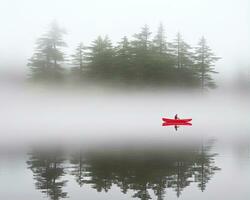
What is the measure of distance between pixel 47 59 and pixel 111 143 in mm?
10049

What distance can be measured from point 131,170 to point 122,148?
393 centimetres

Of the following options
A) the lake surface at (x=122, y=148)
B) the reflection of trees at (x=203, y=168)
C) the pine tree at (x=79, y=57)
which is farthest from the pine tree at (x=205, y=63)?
the reflection of trees at (x=203, y=168)

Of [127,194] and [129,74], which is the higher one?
[129,74]

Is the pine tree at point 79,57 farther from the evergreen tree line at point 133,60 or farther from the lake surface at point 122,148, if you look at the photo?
the lake surface at point 122,148

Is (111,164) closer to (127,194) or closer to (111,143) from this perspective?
(127,194)

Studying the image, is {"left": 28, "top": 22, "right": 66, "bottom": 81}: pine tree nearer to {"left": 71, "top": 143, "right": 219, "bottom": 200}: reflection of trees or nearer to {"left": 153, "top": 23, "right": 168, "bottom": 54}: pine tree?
{"left": 153, "top": 23, "right": 168, "bottom": 54}: pine tree

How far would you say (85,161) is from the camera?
11.8 m

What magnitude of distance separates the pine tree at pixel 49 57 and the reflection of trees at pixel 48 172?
9.16 meters

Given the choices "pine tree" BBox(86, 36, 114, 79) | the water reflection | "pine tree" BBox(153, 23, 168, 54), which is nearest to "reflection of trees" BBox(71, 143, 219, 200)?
the water reflection

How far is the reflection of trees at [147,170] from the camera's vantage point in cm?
876

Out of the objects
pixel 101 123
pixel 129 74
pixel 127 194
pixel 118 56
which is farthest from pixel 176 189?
pixel 118 56

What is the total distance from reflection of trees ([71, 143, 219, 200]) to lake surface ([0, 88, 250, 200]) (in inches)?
1.2

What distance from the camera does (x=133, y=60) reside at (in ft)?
89.4

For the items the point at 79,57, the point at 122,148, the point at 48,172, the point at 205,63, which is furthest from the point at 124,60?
the point at 48,172
